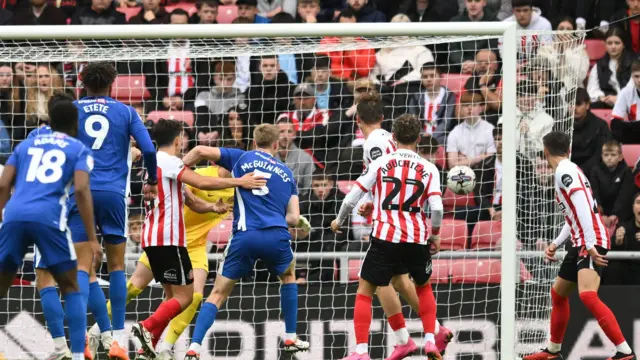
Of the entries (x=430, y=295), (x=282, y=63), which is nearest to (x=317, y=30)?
(x=430, y=295)

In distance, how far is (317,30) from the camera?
370 inches

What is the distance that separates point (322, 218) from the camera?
11.9 m

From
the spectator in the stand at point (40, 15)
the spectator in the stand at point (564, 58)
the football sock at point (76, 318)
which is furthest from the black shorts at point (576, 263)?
the spectator in the stand at point (40, 15)

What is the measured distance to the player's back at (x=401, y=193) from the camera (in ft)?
30.4

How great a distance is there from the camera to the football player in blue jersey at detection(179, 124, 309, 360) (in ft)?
30.9

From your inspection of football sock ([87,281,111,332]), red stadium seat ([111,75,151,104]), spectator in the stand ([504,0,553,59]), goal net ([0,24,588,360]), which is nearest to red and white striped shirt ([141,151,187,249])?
football sock ([87,281,111,332])

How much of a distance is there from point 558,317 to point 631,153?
3.48 m

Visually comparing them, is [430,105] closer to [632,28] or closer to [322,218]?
[322,218]

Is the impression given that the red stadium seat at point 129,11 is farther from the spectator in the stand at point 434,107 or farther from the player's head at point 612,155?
the player's head at point 612,155

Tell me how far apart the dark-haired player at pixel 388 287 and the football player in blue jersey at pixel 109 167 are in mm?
1985

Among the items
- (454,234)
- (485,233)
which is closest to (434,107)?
(454,234)

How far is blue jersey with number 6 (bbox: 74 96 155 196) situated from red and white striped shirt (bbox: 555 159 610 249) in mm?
3554

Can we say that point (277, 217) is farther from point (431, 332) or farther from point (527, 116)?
point (527, 116)

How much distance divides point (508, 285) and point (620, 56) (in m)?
5.28
